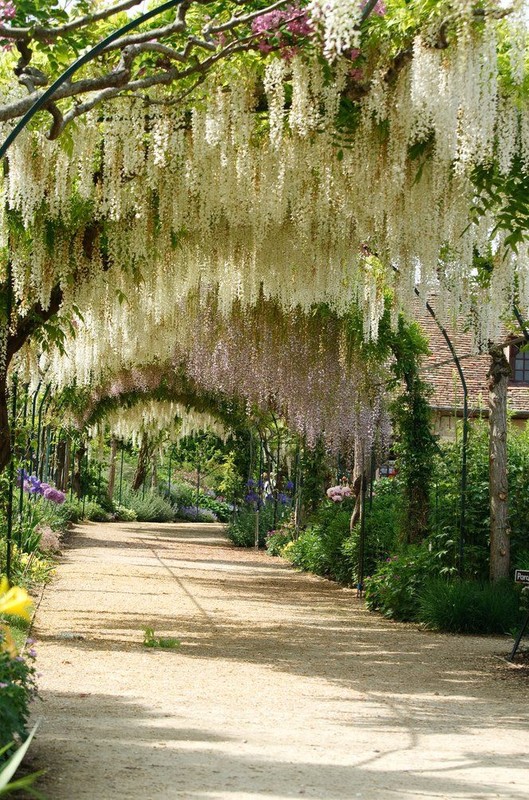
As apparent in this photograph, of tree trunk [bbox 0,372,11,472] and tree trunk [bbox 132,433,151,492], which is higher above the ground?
tree trunk [bbox 0,372,11,472]

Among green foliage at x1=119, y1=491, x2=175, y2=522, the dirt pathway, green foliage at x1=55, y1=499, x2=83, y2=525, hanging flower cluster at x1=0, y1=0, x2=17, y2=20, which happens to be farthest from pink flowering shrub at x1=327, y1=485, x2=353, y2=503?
green foliage at x1=119, y1=491, x2=175, y2=522

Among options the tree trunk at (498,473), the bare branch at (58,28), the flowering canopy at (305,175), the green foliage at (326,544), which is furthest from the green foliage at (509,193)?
the green foliage at (326,544)

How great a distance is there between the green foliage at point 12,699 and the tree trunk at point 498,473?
17.3 feet

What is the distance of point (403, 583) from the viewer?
8648 mm

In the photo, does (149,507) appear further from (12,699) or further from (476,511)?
(12,699)

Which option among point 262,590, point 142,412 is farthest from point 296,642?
point 142,412

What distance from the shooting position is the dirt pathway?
345 cm

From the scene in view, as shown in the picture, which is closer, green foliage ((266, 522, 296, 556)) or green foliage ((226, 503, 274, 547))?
green foliage ((266, 522, 296, 556))

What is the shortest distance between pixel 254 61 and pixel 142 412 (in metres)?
13.2

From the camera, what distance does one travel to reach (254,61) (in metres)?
5.41

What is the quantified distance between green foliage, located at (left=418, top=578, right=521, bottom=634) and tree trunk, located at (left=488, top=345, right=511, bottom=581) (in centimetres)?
31

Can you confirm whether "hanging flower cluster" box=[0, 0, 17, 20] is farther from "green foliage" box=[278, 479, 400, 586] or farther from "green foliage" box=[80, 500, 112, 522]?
"green foliage" box=[80, 500, 112, 522]

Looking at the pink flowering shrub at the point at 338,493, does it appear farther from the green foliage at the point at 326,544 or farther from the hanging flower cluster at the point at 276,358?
the hanging flower cluster at the point at 276,358

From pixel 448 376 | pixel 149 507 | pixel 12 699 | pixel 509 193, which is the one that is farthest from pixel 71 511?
pixel 12 699
